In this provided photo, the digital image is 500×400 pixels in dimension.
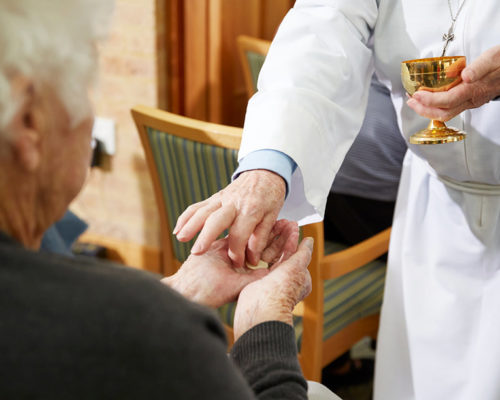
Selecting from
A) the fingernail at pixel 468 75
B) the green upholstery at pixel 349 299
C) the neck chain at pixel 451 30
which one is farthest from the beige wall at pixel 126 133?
the fingernail at pixel 468 75

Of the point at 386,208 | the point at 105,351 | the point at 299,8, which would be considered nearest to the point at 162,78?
the point at 386,208

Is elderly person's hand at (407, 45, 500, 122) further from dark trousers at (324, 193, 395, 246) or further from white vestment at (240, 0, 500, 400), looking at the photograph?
dark trousers at (324, 193, 395, 246)

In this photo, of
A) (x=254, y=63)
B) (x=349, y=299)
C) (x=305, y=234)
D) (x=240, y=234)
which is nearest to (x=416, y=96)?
(x=240, y=234)

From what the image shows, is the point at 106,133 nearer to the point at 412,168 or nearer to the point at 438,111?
the point at 412,168

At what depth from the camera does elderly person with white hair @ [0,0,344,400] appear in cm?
56

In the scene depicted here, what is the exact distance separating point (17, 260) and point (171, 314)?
146mm

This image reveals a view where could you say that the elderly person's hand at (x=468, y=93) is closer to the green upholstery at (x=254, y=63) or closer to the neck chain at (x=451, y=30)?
the neck chain at (x=451, y=30)

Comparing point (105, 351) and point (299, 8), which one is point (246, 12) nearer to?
point (299, 8)

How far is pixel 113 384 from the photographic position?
570 mm

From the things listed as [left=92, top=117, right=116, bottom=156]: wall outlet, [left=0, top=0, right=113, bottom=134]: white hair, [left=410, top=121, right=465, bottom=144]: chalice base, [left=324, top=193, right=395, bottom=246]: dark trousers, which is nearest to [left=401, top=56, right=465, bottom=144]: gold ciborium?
[left=410, top=121, right=465, bottom=144]: chalice base

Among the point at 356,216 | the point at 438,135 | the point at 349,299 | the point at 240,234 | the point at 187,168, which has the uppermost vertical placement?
the point at 438,135

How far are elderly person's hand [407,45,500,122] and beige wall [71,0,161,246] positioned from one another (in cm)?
162

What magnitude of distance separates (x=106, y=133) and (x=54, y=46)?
2.11m

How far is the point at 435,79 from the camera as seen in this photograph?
42.3 inches
